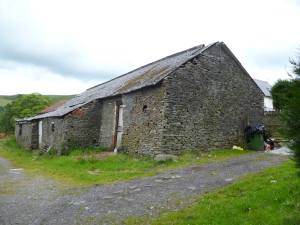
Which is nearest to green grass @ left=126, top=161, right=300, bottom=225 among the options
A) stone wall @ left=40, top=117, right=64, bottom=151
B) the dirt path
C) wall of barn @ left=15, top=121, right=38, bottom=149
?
the dirt path

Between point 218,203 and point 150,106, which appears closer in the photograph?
point 218,203

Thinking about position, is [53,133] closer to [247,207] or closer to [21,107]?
[247,207]

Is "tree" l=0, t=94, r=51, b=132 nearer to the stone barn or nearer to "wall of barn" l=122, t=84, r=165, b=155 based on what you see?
the stone barn

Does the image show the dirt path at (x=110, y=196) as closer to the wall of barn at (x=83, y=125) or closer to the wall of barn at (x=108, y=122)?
the wall of barn at (x=83, y=125)

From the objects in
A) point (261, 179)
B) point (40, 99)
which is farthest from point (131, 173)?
point (40, 99)

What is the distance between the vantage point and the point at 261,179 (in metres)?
10.8

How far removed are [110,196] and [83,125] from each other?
12.3 meters

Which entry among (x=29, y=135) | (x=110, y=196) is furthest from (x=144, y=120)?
(x=29, y=135)

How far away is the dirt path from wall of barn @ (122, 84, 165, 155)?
3372mm

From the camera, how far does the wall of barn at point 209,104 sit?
56.9 feet

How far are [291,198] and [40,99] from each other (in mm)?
47005

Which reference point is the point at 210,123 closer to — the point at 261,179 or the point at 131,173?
the point at 131,173

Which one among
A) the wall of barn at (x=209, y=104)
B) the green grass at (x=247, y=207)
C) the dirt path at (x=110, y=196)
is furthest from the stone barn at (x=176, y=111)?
the green grass at (x=247, y=207)

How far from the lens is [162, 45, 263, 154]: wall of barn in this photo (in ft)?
56.9
